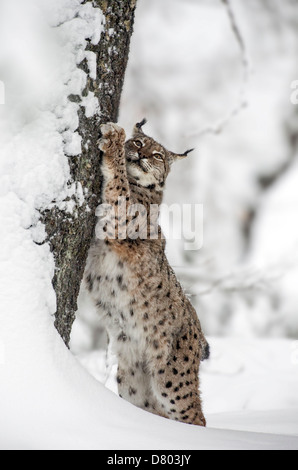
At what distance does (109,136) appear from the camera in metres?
3.45

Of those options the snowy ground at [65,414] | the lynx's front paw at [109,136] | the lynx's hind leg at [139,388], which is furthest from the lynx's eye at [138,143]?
the snowy ground at [65,414]

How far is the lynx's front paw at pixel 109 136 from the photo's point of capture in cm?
340

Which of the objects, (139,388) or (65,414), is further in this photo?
(139,388)

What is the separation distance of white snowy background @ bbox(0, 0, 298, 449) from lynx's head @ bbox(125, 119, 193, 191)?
78cm

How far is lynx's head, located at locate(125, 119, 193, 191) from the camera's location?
425 cm

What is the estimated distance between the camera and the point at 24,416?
7.61 feet

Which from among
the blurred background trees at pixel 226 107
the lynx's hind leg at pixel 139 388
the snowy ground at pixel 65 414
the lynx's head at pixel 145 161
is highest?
the blurred background trees at pixel 226 107

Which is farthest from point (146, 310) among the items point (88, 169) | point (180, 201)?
Answer: point (180, 201)

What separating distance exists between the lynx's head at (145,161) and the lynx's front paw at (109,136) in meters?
0.70

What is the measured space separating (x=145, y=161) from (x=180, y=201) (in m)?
6.40

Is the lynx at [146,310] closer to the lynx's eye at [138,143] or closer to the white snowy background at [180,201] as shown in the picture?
the lynx's eye at [138,143]

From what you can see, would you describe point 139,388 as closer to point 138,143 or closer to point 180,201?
point 138,143
